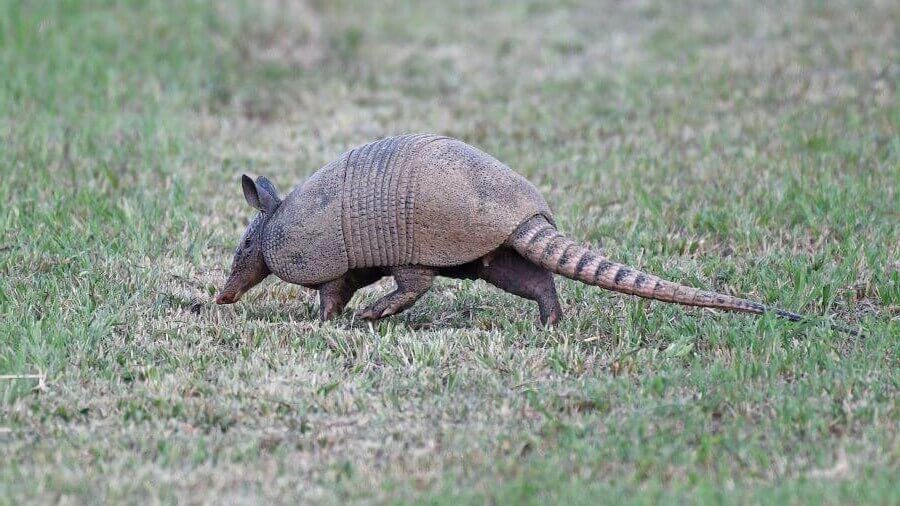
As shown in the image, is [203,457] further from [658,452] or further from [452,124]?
[452,124]

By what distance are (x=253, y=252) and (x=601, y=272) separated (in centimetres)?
181

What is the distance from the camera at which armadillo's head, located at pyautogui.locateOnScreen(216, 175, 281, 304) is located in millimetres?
6105

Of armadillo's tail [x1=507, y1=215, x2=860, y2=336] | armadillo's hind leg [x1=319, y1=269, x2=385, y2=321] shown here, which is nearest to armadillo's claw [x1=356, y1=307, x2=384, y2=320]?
armadillo's hind leg [x1=319, y1=269, x2=385, y2=321]

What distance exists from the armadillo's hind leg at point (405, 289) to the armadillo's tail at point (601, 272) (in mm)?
455

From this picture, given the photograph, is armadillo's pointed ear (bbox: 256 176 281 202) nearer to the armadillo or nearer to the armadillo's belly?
the armadillo

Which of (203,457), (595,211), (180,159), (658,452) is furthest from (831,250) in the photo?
(180,159)

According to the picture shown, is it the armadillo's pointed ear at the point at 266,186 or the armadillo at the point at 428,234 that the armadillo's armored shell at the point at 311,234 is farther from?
the armadillo's pointed ear at the point at 266,186

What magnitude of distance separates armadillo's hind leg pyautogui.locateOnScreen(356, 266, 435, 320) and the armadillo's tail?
0.46 metres

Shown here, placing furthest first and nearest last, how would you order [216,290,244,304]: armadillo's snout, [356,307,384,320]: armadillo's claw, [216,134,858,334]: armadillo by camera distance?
[216,290,244,304]: armadillo's snout < [356,307,384,320]: armadillo's claw < [216,134,858,334]: armadillo

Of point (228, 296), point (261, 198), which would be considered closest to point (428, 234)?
point (261, 198)

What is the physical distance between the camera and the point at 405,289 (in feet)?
19.0

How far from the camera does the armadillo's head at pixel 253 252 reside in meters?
6.11

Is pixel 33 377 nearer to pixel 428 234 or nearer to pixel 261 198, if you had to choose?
pixel 261 198

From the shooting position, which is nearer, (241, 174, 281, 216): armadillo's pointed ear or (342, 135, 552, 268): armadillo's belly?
(342, 135, 552, 268): armadillo's belly
